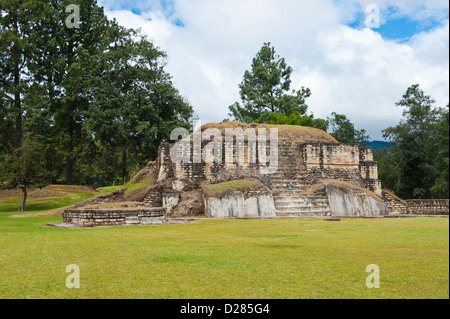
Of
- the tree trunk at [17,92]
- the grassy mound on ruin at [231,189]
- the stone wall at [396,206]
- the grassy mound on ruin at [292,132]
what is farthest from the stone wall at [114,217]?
the tree trunk at [17,92]

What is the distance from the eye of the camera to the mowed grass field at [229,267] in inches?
164

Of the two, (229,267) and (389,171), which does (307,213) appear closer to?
(229,267)

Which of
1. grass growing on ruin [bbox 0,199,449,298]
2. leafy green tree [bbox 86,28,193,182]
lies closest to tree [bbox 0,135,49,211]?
leafy green tree [bbox 86,28,193,182]

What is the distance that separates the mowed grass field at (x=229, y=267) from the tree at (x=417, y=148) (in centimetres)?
807

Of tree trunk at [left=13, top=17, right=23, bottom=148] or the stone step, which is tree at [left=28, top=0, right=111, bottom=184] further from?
the stone step

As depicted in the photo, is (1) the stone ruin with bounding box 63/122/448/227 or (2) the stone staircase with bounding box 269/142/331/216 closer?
(1) the stone ruin with bounding box 63/122/448/227

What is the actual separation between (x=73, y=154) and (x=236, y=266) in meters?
31.2

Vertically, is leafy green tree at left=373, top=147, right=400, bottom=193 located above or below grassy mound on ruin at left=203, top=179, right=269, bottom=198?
above

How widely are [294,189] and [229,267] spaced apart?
14.3 m

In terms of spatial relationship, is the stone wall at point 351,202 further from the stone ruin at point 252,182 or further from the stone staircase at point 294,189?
the stone staircase at point 294,189

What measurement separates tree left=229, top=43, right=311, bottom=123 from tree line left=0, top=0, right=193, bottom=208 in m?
11.1

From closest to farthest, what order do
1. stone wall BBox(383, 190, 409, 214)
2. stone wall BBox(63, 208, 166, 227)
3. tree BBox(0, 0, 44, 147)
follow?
stone wall BBox(63, 208, 166, 227) → stone wall BBox(383, 190, 409, 214) → tree BBox(0, 0, 44, 147)

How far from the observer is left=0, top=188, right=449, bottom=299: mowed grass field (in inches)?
164

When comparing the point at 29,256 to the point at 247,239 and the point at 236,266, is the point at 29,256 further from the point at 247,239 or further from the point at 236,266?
the point at 247,239
